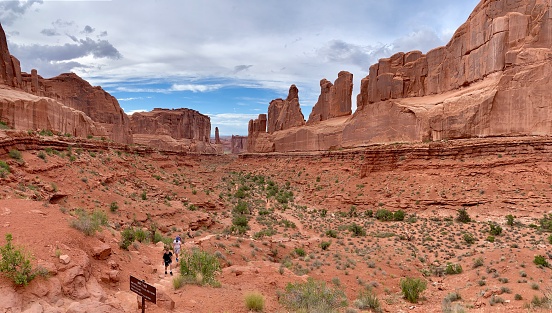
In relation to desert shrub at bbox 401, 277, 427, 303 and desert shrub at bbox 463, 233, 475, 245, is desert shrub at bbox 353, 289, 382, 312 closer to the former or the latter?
desert shrub at bbox 401, 277, 427, 303

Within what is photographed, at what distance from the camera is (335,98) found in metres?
50.6

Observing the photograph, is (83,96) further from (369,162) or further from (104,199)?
(369,162)

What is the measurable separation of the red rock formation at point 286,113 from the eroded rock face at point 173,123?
3514cm

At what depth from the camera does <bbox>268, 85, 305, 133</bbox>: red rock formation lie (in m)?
62.1

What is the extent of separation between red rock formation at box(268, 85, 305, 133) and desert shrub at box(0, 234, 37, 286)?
181 feet

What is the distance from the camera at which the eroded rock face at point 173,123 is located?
288 ft

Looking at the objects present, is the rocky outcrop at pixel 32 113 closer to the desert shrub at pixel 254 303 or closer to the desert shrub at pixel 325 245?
the desert shrub at pixel 325 245

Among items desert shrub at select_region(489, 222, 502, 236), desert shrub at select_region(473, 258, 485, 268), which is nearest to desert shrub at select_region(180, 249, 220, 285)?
desert shrub at select_region(473, 258, 485, 268)

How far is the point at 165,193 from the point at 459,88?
91.7 ft

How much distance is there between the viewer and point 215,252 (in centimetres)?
1380

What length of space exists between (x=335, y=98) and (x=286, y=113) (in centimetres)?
1560

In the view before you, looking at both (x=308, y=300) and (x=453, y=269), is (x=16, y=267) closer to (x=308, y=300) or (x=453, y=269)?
(x=308, y=300)

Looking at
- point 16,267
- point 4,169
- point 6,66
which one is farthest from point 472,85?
point 6,66

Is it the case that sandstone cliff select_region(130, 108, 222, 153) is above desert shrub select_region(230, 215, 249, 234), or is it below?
above
